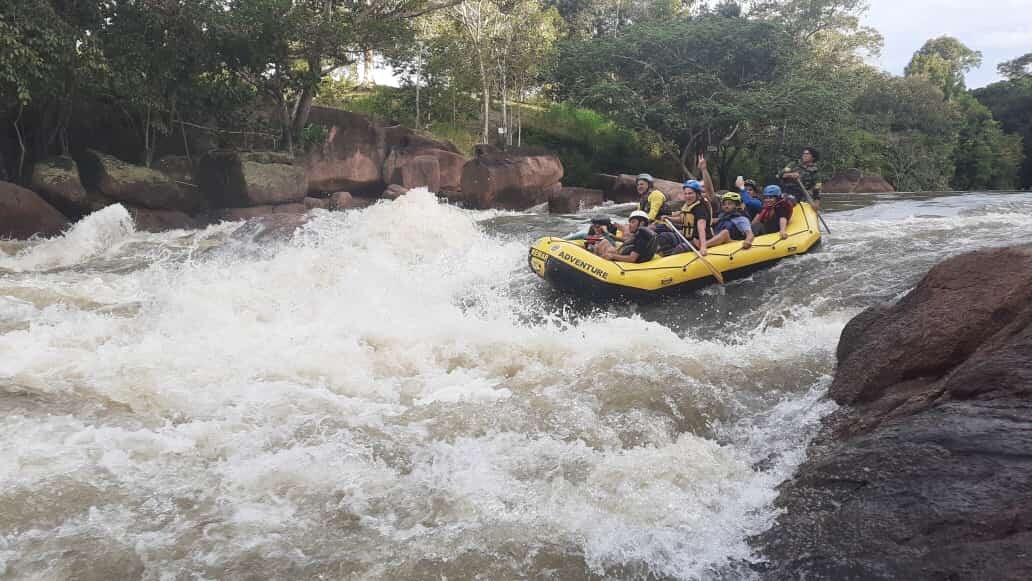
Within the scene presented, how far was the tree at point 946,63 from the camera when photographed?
3694 centimetres

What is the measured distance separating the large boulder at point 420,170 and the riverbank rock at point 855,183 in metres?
13.0

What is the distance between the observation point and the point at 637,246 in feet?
24.0

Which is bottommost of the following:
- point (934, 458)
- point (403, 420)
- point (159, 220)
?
point (403, 420)

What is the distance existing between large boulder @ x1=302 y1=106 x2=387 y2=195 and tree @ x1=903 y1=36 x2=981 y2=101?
29593 mm

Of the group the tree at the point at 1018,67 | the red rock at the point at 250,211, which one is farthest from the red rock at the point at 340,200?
the tree at the point at 1018,67

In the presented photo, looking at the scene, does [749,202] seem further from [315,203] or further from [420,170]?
[420,170]

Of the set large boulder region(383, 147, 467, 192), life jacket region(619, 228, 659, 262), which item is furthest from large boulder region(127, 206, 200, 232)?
life jacket region(619, 228, 659, 262)

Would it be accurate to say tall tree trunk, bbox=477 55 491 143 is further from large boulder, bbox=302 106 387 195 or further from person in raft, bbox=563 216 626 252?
person in raft, bbox=563 216 626 252

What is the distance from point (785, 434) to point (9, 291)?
287 inches

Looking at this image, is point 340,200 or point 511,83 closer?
point 340,200

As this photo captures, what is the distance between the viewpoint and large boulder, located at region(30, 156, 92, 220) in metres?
11.9

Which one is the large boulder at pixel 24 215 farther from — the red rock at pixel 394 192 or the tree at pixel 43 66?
the red rock at pixel 394 192

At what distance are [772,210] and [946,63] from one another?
39.3 metres

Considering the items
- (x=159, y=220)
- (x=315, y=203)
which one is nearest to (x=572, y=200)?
(x=315, y=203)
